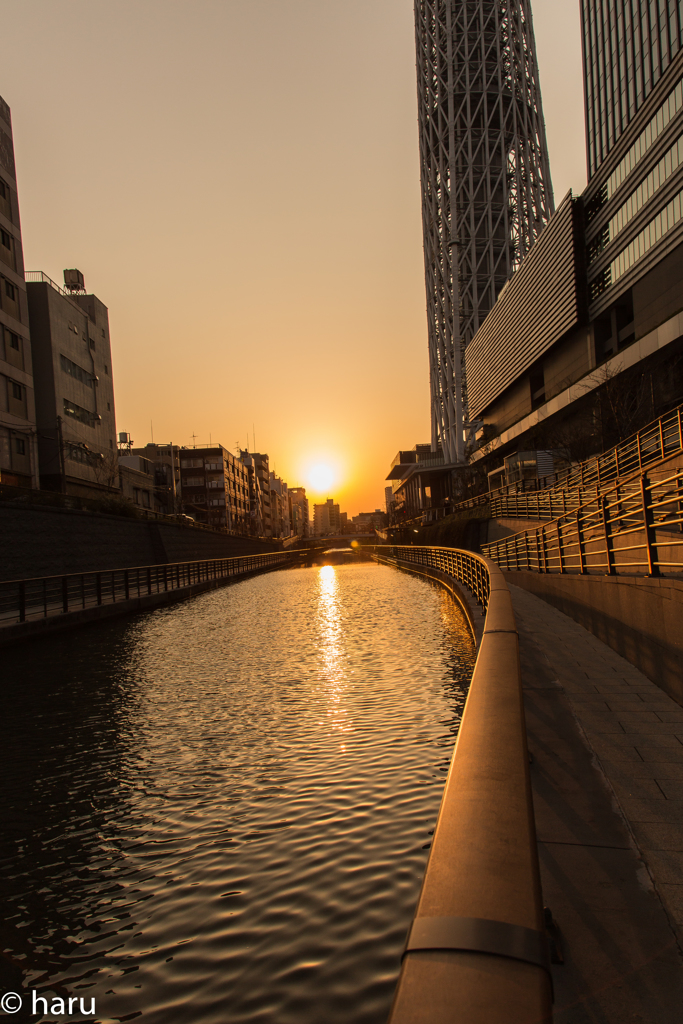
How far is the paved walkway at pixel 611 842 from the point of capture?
230 centimetres

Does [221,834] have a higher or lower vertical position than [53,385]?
lower

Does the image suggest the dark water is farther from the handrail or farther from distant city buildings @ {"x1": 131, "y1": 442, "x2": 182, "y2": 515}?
distant city buildings @ {"x1": 131, "y1": 442, "x2": 182, "y2": 515}

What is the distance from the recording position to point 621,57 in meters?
52.2

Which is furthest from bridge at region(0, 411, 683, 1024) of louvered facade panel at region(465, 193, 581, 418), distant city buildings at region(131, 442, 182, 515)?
distant city buildings at region(131, 442, 182, 515)

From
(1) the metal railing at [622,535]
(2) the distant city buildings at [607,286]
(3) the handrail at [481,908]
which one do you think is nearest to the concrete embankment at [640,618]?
(1) the metal railing at [622,535]

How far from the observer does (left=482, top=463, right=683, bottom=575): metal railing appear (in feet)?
26.3

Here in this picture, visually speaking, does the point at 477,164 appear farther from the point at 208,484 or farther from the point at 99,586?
the point at 99,586

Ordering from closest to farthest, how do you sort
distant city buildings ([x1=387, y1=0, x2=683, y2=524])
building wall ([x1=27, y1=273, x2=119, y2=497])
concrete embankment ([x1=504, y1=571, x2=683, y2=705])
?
1. concrete embankment ([x1=504, y1=571, x2=683, y2=705])
2. distant city buildings ([x1=387, y1=0, x2=683, y2=524])
3. building wall ([x1=27, y1=273, x2=119, y2=497])

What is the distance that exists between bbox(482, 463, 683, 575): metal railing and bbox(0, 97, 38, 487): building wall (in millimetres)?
30204

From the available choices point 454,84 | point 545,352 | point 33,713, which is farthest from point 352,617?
point 454,84

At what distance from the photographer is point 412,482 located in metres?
140

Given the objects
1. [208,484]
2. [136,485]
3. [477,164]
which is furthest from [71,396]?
[477,164]

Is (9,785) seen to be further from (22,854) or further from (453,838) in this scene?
(453,838)

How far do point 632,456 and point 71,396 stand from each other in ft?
141
